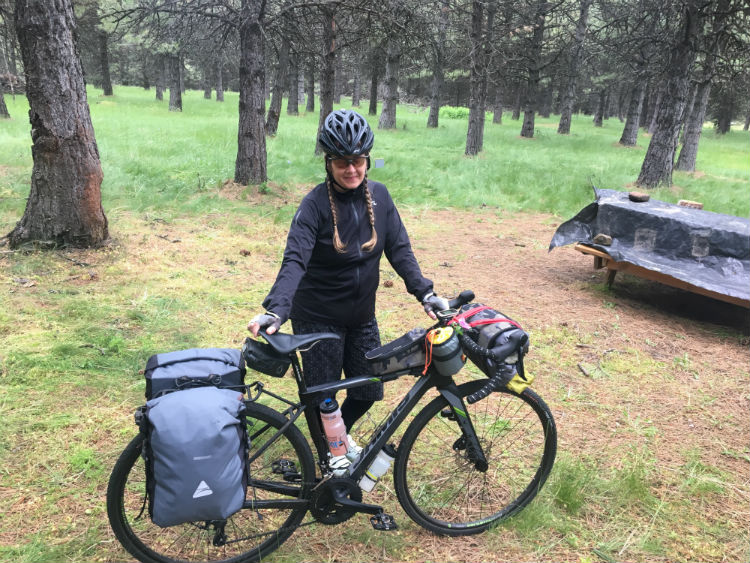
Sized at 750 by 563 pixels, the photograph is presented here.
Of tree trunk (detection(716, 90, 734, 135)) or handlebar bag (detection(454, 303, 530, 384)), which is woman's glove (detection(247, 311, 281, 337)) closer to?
handlebar bag (detection(454, 303, 530, 384))

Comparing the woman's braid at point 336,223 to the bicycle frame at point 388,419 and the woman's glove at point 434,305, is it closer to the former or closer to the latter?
the woman's glove at point 434,305

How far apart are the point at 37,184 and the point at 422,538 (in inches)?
239

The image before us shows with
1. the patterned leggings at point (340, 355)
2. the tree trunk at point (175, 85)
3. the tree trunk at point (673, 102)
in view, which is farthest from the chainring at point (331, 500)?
the tree trunk at point (175, 85)

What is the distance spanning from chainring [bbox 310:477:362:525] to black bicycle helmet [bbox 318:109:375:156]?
1.60m

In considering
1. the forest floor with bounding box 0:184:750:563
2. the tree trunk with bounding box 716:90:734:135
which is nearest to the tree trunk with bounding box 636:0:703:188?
the forest floor with bounding box 0:184:750:563

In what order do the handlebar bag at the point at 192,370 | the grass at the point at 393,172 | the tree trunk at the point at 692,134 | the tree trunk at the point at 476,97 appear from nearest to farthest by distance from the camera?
the handlebar bag at the point at 192,370 → the grass at the point at 393,172 → the tree trunk at the point at 476,97 → the tree trunk at the point at 692,134

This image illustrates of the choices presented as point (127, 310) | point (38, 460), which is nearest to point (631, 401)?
point (38, 460)

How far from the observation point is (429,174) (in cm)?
1316

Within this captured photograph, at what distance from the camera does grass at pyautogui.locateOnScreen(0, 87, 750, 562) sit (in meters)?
2.77

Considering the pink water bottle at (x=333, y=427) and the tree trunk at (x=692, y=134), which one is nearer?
the pink water bottle at (x=333, y=427)

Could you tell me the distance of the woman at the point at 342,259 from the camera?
7.95 ft

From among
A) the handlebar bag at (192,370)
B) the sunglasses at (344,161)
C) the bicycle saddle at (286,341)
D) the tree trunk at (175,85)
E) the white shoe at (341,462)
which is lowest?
the white shoe at (341,462)

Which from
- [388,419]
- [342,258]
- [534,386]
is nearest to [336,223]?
[342,258]

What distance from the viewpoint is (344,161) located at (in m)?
2.46
